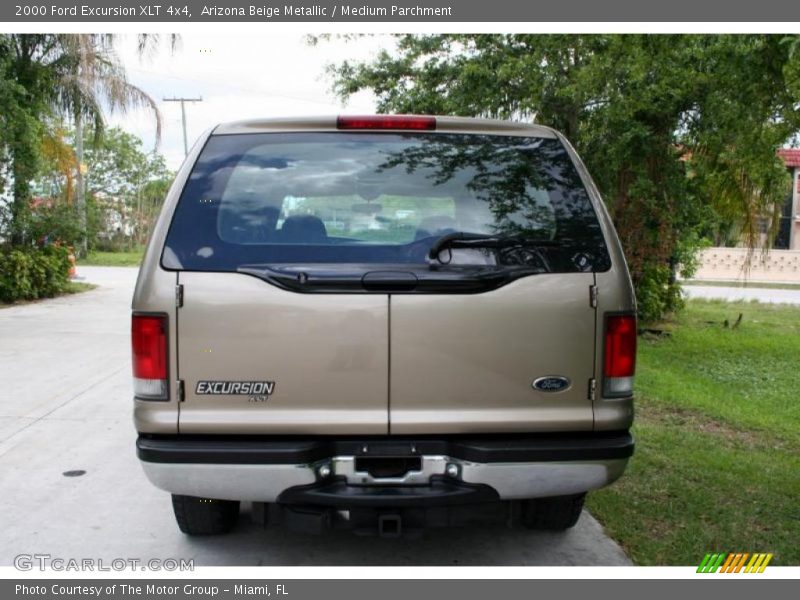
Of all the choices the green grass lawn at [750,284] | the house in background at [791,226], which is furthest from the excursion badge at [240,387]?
the house in background at [791,226]

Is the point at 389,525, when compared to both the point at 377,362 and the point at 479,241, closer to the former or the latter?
the point at 377,362

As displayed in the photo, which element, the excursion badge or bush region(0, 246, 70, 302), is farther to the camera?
bush region(0, 246, 70, 302)

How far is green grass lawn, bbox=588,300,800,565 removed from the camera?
430 centimetres

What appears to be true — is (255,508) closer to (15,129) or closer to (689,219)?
(689,219)

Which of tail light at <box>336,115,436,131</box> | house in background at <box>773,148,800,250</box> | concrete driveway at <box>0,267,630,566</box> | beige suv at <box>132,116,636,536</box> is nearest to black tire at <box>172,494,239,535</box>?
concrete driveway at <box>0,267,630,566</box>

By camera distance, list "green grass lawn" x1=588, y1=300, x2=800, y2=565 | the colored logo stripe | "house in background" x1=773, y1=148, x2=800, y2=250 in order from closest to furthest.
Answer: the colored logo stripe → "green grass lawn" x1=588, y1=300, x2=800, y2=565 → "house in background" x1=773, y1=148, x2=800, y2=250

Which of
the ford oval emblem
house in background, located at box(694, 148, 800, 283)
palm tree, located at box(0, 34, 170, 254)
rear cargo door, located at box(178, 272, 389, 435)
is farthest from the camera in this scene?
house in background, located at box(694, 148, 800, 283)

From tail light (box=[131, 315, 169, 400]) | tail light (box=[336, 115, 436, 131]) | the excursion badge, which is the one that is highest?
tail light (box=[336, 115, 436, 131])

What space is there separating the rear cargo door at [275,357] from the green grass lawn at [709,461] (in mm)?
1819

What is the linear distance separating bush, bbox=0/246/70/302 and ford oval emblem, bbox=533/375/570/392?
13.5 meters

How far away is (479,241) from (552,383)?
2.15 ft

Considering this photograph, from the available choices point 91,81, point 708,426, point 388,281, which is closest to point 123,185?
point 91,81

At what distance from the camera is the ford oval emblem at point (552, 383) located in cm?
331

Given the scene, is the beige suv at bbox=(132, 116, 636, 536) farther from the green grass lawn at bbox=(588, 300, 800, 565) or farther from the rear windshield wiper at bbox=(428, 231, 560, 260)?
the green grass lawn at bbox=(588, 300, 800, 565)
